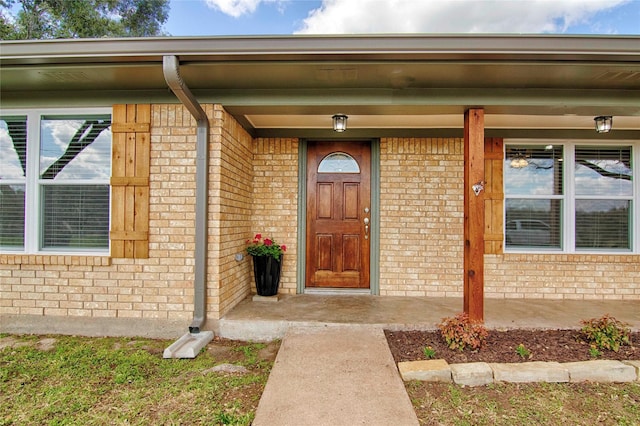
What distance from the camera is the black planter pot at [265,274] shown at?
3.81 m

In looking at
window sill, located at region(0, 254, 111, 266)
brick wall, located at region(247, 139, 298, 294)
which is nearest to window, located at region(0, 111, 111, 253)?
window sill, located at region(0, 254, 111, 266)

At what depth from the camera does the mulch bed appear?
2.51 metres

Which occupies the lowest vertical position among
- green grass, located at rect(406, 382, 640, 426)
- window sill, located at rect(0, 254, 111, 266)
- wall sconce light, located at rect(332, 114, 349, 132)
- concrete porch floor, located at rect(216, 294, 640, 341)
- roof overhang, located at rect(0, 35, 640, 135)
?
green grass, located at rect(406, 382, 640, 426)

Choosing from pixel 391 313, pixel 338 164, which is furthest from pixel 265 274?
pixel 338 164

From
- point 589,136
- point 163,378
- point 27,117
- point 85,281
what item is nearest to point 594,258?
point 589,136

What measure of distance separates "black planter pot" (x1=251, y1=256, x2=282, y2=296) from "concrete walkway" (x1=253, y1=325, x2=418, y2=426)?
106 centimetres

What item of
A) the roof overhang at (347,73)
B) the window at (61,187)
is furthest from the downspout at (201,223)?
the window at (61,187)

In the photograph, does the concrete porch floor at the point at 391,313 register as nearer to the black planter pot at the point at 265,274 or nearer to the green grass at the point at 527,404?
the black planter pot at the point at 265,274

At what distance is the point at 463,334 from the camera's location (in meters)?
2.62

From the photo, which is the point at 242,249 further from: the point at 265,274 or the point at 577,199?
the point at 577,199

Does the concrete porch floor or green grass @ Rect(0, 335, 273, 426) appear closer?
green grass @ Rect(0, 335, 273, 426)

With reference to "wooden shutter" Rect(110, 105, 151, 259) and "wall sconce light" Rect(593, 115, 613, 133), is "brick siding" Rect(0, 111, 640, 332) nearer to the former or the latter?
"wooden shutter" Rect(110, 105, 151, 259)

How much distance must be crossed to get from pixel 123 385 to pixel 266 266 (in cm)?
179

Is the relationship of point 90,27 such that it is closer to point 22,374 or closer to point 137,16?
point 137,16
